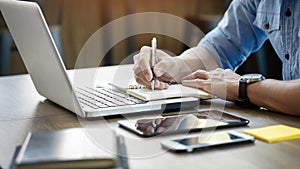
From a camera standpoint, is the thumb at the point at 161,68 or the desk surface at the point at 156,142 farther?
the thumb at the point at 161,68

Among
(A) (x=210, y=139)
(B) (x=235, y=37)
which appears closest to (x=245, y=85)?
(A) (x=210, y=139)

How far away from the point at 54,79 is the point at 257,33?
87 cm

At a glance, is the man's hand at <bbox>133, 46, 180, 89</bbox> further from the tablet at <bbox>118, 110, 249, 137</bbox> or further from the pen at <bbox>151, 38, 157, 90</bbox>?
the tablet at <bbox>118, 110, 249, 137</bbox>

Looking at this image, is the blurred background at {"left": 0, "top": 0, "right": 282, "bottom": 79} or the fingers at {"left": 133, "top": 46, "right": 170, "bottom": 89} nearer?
the fingers at {"left": 133, "top": 46, "right": 170, "bottom": 89}

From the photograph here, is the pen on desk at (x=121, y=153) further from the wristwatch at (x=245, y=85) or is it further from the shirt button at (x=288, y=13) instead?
the shirt button at (x=288, y=13)

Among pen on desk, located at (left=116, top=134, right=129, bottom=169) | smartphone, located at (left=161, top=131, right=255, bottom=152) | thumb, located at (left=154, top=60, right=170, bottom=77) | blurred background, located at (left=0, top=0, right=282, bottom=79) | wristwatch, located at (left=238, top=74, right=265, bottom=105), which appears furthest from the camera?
blurred background, located at (left=0, top=0, right=282, bottom=79)

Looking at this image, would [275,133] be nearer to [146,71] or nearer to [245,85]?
[245,85]

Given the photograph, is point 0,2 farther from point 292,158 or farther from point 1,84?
point 292,158

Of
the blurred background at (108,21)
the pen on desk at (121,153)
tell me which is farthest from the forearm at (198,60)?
the blurred background at (108,21)

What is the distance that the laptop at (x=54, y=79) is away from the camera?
118 centimetres

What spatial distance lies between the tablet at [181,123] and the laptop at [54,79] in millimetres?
75

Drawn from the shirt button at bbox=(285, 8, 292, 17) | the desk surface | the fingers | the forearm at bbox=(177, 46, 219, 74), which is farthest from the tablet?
the shirt button at bbox=(285, 8, 292, 17)

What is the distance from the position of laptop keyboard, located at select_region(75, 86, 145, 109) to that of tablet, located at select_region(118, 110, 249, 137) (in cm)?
12

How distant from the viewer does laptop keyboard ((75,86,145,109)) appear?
1.29 metres
